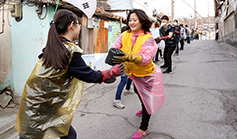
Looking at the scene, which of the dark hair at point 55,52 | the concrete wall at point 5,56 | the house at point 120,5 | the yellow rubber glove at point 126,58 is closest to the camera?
the dark hair at point 55,52

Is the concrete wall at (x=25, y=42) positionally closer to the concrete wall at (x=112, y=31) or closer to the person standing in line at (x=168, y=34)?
the concrete wall at (x=112, y=31)

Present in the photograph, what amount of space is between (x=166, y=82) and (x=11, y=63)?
4826 mm

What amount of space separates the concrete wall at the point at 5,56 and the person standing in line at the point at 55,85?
4.33m

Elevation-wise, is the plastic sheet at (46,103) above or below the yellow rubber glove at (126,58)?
below

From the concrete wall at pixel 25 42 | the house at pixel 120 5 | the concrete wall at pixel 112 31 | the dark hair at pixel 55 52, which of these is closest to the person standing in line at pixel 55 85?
the dark hair at pixel 55 52

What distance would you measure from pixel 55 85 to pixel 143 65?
4.33 ft

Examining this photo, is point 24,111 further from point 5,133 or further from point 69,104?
point 5,133

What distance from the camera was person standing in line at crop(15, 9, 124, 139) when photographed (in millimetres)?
1558

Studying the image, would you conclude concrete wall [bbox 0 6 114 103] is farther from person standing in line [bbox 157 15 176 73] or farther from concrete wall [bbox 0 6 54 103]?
person standing in line [bbox 157 15 176 73]

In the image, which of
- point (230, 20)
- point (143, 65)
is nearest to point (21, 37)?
point (143, 65)

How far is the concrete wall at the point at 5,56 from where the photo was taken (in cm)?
517

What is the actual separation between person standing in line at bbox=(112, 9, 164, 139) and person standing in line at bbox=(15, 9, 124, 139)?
91cm

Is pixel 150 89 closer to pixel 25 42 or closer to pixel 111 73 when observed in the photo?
pixel 111 73

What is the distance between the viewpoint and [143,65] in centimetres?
253
